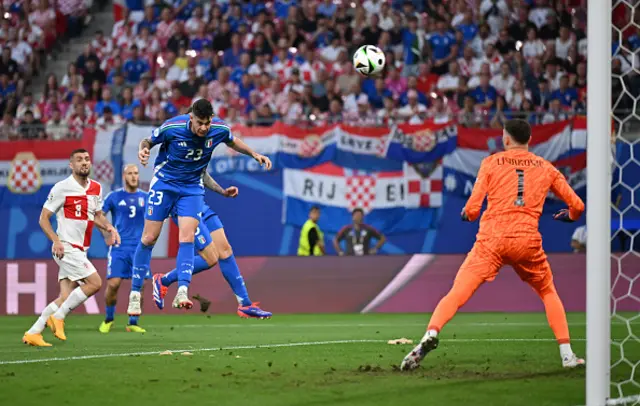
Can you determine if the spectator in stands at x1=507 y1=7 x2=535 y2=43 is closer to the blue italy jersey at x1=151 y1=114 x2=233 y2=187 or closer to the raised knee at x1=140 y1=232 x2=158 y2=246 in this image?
the blue italy jersey at x1=151 y1=114 x2=233 y2=187

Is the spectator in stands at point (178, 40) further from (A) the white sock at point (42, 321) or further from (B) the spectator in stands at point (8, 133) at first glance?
(A) the white sock at point (42, 321)

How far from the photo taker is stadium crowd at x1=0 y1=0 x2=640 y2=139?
18.6 meters

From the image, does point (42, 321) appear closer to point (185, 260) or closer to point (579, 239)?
point (185, 260)

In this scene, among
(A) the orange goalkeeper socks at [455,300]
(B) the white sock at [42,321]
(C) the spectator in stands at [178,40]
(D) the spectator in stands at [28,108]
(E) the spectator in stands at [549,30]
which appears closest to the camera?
(A) the orange goalkeeper socks at [455,300]

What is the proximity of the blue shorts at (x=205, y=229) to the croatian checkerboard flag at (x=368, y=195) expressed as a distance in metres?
6.24

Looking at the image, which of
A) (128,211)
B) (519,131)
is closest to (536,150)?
(128,211)

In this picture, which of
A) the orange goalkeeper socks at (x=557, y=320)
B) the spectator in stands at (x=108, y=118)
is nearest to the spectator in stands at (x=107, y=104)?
the spectator in stands at (x=108, y=118)

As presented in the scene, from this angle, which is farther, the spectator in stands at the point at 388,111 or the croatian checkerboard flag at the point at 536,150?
the spectator in stands at the point at 388,111

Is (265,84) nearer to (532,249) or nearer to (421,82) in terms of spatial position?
(421,82)

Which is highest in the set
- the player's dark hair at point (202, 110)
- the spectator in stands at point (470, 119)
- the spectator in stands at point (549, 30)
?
the spectator in stands at point (549, 30)

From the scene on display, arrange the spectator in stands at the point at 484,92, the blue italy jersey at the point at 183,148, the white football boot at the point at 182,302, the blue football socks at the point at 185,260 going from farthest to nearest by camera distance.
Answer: the spectator in stands at the point at 484,92, the blue football socks at the point at 185,260, the blue italy jersey at the point at 183,148, the white football boot at the point at 182,302

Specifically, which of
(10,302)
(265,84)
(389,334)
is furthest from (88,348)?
(265,84)

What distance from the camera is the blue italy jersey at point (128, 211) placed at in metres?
14.0

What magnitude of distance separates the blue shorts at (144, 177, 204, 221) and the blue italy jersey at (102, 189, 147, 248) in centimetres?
331
